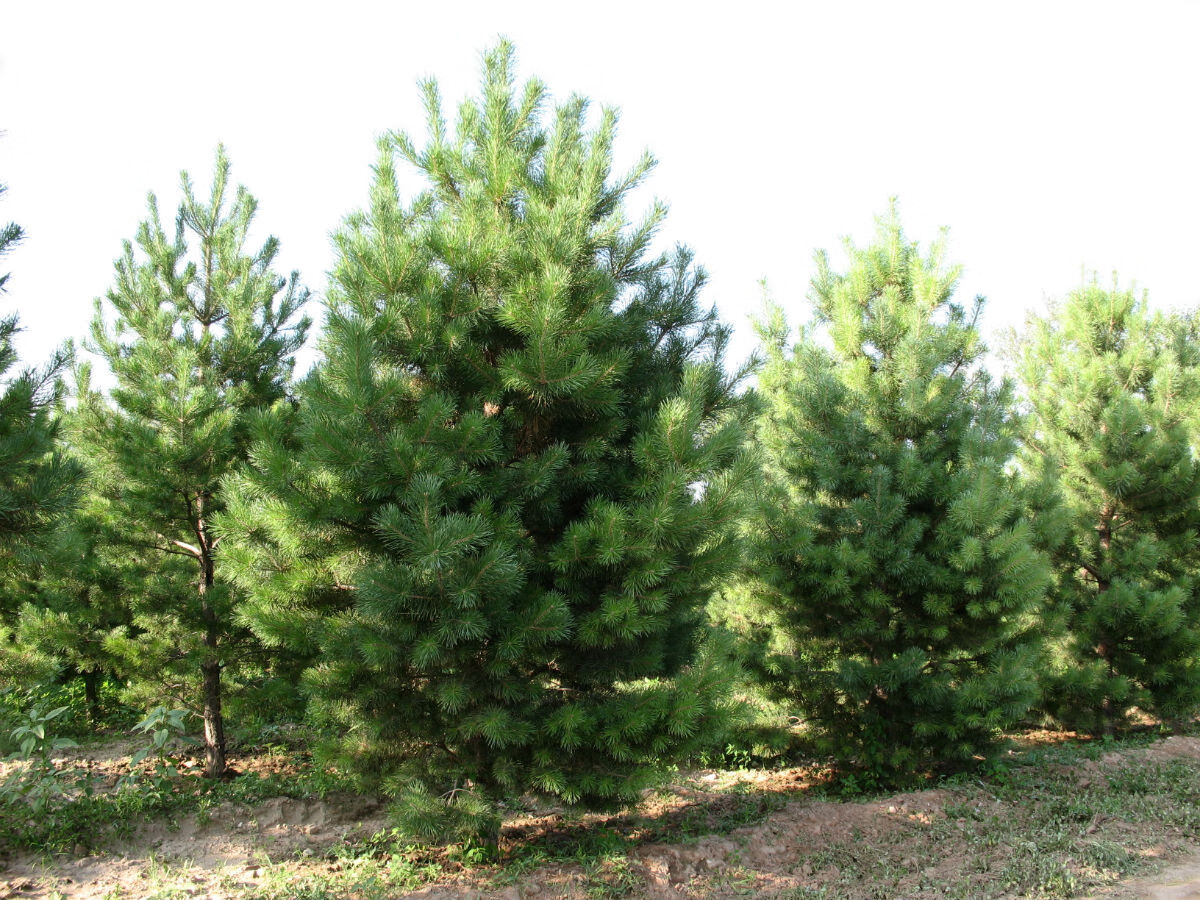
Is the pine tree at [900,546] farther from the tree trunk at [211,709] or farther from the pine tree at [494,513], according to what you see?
the tree trunk at [211,709]

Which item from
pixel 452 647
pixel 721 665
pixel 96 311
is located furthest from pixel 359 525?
pixel 96 311

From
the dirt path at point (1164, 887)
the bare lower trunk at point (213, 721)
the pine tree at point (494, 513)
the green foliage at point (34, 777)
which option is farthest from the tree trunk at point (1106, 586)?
the green foliage at point (34, 777)

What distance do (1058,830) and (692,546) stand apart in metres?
3.68

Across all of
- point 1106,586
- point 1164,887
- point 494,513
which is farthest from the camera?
point 1106,586

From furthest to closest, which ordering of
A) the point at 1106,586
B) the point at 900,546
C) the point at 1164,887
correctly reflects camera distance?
the point at 1106,586, the point at 900,546, the point at 1164,887

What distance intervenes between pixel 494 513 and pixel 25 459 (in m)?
2.75

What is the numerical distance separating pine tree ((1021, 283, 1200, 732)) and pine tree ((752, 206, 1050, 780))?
6.28 ft

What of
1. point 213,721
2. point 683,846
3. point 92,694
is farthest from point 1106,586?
point 92,694

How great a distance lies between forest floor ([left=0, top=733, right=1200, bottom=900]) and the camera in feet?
14.5

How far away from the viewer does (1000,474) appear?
6.46m

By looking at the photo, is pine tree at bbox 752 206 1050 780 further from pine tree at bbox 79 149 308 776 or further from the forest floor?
pine tree at bbox 79 149 308 776

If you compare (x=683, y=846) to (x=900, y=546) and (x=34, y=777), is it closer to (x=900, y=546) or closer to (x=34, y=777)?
(x=900, y=546)

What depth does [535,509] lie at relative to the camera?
181 inches

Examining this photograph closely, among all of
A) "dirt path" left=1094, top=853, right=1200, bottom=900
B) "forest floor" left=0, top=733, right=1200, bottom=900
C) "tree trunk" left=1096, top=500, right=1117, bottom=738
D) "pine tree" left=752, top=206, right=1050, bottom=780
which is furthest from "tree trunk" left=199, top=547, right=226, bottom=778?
"tree trunk" left=1096, top=500, right=1117, bottom=738
